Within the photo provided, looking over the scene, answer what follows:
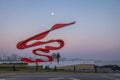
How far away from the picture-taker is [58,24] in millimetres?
34281

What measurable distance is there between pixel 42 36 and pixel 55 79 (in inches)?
448

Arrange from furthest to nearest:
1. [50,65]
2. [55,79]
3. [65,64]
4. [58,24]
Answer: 1. [65,64]
2. [50,65]
3. [58,24]
4. [55,79]

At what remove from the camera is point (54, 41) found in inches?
1385

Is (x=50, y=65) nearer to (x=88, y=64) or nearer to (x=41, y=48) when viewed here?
(x=88, y=64)

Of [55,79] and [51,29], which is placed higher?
[51,29]

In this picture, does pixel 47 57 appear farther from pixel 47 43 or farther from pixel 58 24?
pixel 58 24

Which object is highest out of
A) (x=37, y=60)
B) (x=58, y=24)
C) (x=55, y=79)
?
(x=58, y=24)

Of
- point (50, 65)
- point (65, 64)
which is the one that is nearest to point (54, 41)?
point (50, 65)

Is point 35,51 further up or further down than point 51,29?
Result: further down

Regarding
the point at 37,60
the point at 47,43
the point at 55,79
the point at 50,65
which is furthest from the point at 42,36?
the point at 50,65

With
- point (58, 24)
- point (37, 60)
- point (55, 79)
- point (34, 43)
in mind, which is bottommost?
point (55, 79)

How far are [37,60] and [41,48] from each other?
164 cm

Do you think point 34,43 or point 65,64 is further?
point 65,64

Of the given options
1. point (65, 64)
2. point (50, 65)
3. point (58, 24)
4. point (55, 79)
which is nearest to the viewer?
point (55, 79)
